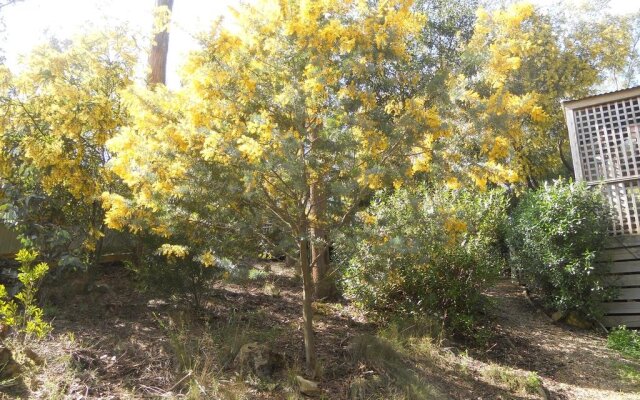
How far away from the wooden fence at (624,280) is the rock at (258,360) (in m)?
5.15

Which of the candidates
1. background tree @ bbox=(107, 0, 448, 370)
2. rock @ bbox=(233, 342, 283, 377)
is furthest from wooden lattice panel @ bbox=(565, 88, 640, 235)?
rock @ bbox=(233, 342, 283, 377)

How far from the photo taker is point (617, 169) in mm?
7828

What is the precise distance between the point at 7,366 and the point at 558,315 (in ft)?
23.1

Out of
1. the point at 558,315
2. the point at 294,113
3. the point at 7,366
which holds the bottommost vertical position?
the point at 558,315

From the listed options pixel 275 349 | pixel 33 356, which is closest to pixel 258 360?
pixel 275 349

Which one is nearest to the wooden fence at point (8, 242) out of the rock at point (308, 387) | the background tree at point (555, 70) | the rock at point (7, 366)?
the rock at point (7, 366)

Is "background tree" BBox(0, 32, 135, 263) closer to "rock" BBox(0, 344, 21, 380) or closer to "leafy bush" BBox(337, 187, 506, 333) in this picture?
"rock" BBox(0, 344, 21, 380)

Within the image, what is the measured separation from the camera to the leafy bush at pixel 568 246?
6.95 metres

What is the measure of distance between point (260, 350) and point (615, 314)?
214 inches

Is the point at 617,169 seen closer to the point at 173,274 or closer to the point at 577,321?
the point at 577,321

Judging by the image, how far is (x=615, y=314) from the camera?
23.4 ft

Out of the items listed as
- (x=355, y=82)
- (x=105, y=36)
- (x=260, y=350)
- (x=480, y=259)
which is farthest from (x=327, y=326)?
(x=105, y=36)

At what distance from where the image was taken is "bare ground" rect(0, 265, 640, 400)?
13.7 feet

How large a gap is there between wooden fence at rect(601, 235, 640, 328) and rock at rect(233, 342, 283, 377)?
5.15 m
